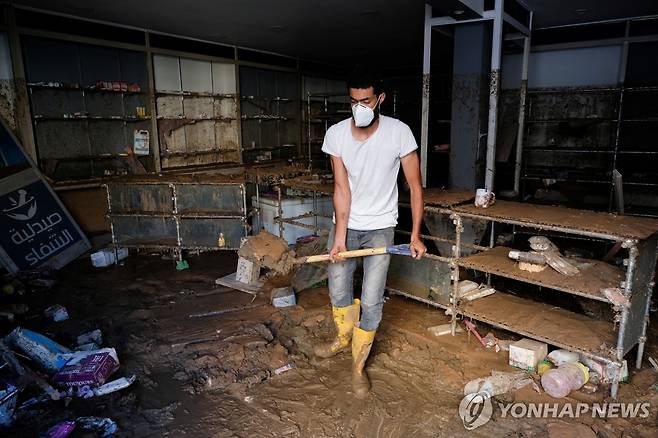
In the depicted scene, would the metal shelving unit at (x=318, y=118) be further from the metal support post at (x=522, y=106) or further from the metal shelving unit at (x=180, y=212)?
the metal shelving unit at (x=180, y=212)

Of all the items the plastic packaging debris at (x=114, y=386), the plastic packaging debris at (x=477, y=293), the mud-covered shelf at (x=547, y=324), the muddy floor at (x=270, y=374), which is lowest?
the muddy floor at (x=270, y=374)

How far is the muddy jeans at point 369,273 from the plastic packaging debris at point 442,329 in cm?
103

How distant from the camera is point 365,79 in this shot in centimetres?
271

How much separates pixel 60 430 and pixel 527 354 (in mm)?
3095

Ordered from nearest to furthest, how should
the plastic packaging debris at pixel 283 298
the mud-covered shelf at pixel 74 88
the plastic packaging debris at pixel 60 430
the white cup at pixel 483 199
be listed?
1. the plastic packaging debris at pixel 60 430
2. the white cup at pixel 483 199
3. the plastic packaging debris at pixel 283 298
4. the mud-covered shelf at pixel 74 88

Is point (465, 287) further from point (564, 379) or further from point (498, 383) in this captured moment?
point (564, 379)

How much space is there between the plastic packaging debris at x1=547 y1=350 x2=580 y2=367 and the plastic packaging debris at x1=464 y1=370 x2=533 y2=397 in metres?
0.27

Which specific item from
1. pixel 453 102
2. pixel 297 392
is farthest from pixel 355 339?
pixel 453 102

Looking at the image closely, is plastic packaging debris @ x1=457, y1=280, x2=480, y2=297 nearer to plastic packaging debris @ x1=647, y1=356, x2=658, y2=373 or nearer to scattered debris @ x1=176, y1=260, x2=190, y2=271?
plastic packaging debris @ x1=647, y1=356, x2=658, y2=373

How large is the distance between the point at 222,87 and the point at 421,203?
7016 millimetres

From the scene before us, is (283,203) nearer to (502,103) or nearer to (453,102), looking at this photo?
(453,102)

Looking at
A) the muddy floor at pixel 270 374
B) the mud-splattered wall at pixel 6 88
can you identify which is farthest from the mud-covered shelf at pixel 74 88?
the muddy floor at pixel 270 374

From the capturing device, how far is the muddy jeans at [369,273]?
2.93 meters

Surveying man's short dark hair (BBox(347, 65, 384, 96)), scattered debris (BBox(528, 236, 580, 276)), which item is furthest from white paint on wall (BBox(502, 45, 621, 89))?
man's short dark hair (BBox(347, 65, 384, 96))
